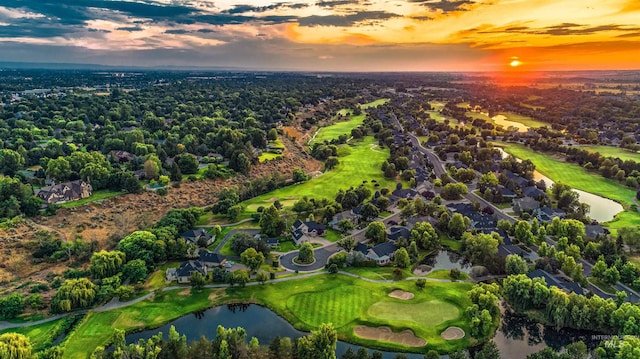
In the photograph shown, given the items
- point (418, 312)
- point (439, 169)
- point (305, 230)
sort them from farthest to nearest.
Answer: point (439, 169) < point (305, 230) < point (418, 312)

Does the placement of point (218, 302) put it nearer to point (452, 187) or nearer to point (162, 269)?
point (162, 269)

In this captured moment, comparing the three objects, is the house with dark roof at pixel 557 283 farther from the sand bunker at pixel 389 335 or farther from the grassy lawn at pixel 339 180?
the grassy lawn at pixel 339 180

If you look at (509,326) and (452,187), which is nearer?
(509,326)

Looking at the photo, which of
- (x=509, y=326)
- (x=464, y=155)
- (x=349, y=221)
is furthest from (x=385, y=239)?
(x=464, y=155)

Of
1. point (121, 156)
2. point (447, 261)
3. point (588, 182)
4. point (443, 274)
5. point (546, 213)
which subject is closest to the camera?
point (443, 274)

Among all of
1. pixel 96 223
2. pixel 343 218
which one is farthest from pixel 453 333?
pixel 96 223

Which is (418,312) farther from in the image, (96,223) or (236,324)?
(96,223)

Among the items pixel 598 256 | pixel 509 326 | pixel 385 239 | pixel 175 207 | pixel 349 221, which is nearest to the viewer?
pixel 509 326

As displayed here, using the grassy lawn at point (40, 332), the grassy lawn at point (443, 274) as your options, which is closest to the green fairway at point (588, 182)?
the grassy lawn at point (443, 274)

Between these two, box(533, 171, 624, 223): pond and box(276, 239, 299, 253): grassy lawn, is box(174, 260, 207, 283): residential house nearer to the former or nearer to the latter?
box(276, 239, 299, 253): grassy lawn
